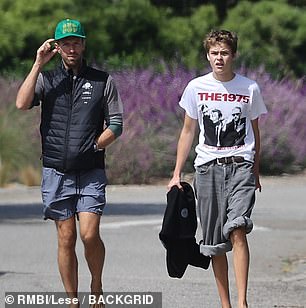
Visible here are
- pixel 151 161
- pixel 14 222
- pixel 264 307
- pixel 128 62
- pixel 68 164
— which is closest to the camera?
pixel 68 164

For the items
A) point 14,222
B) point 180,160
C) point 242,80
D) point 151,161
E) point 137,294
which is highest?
point 242,80

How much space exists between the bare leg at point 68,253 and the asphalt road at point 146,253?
0.88 metres

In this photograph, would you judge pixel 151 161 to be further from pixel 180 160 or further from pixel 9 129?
pixel 180 160

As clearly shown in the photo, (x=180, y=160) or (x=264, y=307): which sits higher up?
(x=180, y=160)

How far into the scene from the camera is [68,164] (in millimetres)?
8203

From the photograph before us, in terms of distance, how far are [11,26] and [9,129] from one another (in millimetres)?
6359

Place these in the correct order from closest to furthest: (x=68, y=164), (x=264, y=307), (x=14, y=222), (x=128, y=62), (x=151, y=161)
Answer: (x=68, y=164) < (x=264, y=307) < (x=14, y=222) < (x=151, y=161) < (x=128, y=62)

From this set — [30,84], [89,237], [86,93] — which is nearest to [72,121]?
[86,93]

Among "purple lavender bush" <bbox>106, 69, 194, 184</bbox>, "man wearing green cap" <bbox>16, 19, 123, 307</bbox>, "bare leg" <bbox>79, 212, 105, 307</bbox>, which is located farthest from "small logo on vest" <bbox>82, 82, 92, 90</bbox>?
"purple lavender bush" <bbox>106, 69, 194, 184</bbox>

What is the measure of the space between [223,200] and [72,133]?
112 cm

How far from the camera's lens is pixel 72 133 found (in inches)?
323

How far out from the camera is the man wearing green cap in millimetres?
8211

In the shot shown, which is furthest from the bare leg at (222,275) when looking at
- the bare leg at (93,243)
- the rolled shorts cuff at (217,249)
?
the bare leg at (93,243)

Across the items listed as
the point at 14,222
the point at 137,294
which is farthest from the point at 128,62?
the point at 137,294
